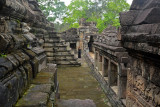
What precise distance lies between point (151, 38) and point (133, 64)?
934 millimetres

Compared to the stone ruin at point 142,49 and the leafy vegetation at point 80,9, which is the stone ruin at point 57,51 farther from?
the leafy vegetation at point 80,9

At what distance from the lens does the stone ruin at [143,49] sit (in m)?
1.70

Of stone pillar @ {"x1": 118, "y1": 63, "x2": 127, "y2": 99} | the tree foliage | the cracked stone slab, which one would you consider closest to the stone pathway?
stone pillar @ {"x1": 118, "y1": 63, "x2": 127, "y2": 99}

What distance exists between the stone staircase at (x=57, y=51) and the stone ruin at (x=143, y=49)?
7.29 meters

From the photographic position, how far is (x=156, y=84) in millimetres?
1809

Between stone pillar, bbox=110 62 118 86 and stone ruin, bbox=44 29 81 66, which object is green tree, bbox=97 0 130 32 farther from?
stone pillar, bbox=110 62 118 86

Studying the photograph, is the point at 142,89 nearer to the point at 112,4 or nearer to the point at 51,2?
the point at 112,4

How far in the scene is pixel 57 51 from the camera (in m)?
9.75

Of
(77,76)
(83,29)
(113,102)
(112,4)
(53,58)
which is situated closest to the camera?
(113,102)

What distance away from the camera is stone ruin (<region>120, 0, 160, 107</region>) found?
1698 millimetres

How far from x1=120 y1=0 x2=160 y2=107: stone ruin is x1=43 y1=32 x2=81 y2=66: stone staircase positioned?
729 centimetres

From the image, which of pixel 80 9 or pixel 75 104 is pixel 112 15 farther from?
pixel 75 104

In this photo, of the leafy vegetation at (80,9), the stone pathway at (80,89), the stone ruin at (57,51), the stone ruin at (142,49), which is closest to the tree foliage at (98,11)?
the leafy vegetation at (80,9)

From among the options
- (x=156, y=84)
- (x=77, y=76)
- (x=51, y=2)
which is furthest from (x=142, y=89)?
(x=51, y=2)
